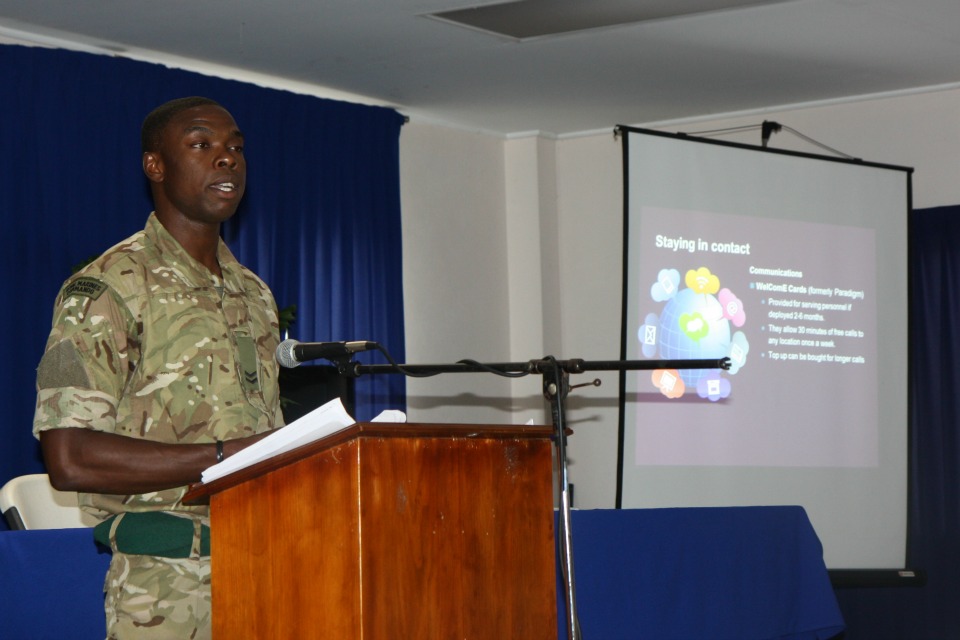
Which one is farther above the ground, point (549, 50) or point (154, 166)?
point (549, 50)

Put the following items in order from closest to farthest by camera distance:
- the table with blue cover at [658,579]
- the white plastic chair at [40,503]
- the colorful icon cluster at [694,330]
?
1. the table with blue cover at [658,579]
2. the white plastic chair at [40,503]
3. the colorful icon cluster at [694,330]

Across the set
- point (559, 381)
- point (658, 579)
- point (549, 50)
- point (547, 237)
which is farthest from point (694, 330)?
point (559, 381)

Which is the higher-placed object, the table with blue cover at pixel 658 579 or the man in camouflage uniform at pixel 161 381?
the man in camouflage uniform at pixel 161 381

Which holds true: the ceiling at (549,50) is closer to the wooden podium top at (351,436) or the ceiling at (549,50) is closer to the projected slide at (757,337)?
the projected slide at (757,337)

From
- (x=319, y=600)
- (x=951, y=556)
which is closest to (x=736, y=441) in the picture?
(x=951, y=556)

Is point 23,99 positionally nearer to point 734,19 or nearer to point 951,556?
point 734,19

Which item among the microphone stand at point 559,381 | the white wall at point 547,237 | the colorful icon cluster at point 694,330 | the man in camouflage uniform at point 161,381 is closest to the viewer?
the man in camouflage uniform at point 161,381

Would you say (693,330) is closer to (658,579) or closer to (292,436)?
(658,579)

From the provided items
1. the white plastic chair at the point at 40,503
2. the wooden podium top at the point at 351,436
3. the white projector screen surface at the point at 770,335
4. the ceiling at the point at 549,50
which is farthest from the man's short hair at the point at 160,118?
the white projector screen surface at the point at 770,335

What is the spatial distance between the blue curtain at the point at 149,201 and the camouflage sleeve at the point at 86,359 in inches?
136

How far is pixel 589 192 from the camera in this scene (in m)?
7.57

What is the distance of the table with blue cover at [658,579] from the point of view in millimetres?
2918

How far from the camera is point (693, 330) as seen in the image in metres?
5.67

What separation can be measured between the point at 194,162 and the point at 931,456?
17.6 ft
